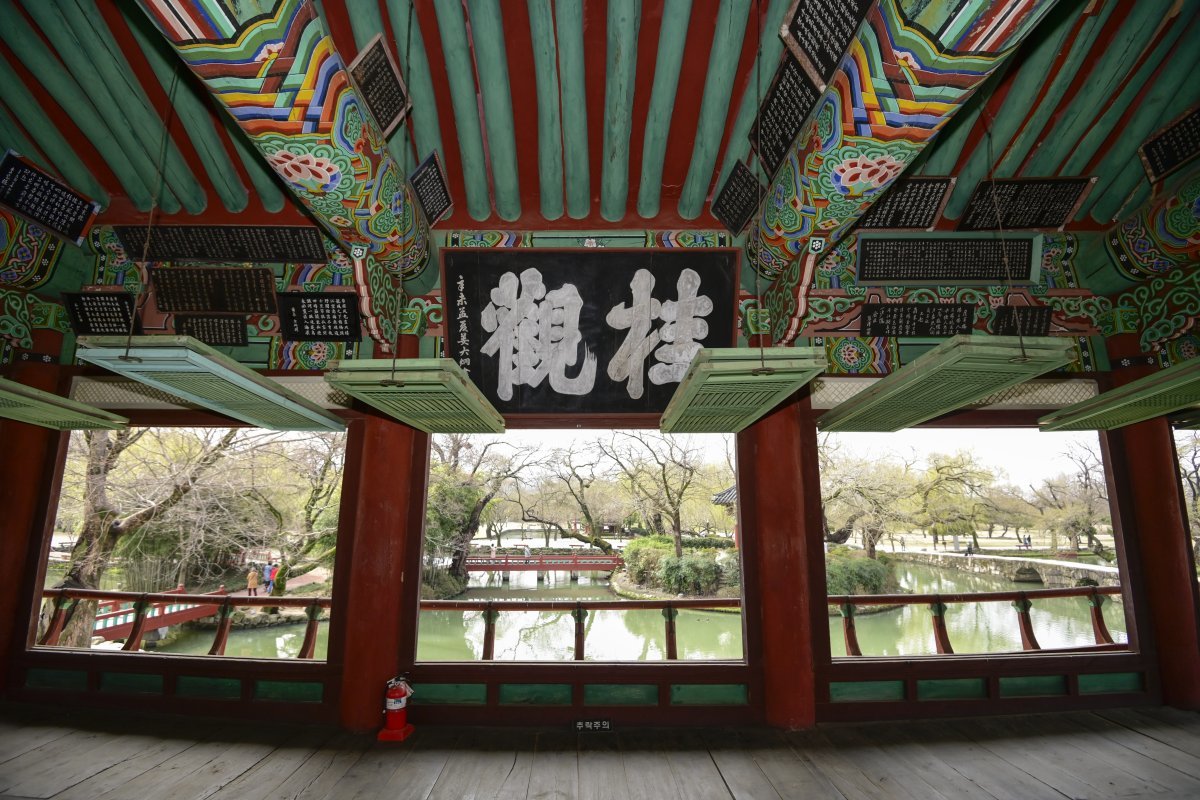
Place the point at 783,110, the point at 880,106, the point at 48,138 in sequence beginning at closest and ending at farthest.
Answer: the point at 880,106 → the point at 783,110 → the point at 48,138

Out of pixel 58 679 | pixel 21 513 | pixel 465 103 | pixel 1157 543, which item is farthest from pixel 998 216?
pixel 58 679

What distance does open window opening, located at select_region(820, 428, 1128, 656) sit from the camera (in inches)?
197

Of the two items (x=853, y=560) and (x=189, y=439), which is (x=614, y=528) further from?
(x=189, y=439)

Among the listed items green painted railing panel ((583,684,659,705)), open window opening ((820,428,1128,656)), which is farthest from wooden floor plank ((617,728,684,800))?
open window opening ((820,428,1128,656))

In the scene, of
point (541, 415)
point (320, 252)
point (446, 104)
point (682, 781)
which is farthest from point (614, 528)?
point (446, 104)

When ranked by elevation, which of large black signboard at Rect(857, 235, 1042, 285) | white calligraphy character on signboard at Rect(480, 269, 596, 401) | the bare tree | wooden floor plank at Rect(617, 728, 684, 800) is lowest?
wooden floor plank at Rect(617, 728, 684, 800)

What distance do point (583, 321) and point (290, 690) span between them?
127 inches

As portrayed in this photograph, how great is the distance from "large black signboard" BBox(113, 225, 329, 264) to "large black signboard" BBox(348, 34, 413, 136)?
1.31 metres

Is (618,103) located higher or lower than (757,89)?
higher

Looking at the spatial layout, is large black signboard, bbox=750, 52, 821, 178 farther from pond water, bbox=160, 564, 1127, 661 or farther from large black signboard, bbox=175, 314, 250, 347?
large black signboard, bbox=175, 314, 250, 347

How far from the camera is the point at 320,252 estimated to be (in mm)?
4020

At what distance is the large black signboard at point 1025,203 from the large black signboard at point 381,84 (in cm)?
360

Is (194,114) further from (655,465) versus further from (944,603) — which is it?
(944,603)

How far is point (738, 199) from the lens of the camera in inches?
141
